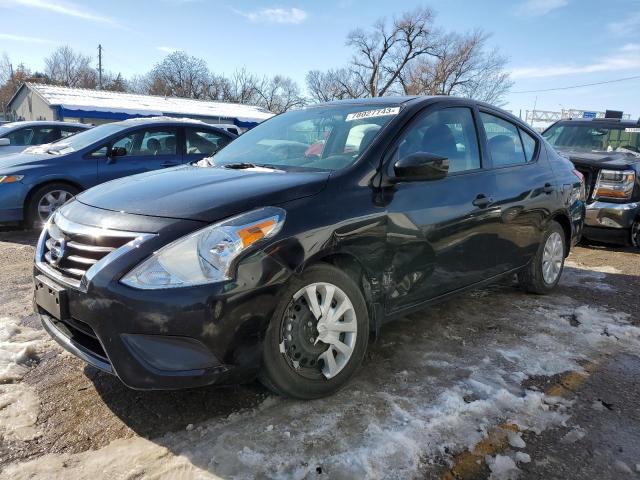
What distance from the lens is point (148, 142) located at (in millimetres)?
7121

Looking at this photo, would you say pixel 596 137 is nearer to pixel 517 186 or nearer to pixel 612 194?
pixel 612 194

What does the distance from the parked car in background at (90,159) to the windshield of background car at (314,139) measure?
3.61 m

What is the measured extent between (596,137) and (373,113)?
6.12 meters

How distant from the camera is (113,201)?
264 centimetres

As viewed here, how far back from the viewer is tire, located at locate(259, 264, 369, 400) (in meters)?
2.40

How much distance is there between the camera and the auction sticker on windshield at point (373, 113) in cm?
326

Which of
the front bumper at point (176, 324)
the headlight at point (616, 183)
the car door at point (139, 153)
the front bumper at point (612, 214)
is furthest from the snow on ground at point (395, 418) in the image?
the car door at point (139, 153)

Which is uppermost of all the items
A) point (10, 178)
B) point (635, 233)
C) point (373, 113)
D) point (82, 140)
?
point (373, 113)

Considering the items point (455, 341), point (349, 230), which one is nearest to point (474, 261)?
point (455, 341)

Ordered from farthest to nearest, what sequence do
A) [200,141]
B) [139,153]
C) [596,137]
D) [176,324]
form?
[596,137]
[200,141]
[139,153]
[176,324]

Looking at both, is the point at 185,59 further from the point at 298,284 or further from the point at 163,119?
the point at 298,284

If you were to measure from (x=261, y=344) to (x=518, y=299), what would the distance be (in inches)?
121

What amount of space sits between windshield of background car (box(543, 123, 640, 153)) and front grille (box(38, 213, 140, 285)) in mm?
7628

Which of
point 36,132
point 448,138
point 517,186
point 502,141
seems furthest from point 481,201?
point 36,132
